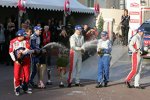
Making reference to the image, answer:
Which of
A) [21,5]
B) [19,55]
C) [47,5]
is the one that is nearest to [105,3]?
[47,5]

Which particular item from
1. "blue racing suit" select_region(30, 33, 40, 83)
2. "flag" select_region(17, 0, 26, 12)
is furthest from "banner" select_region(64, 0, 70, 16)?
"blue racing suit" select_region(30, 33, 40, 83)

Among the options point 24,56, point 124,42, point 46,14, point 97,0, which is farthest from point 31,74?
point 97,0

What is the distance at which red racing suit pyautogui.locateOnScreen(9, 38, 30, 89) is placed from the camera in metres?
10.9

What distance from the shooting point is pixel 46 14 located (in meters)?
27.6

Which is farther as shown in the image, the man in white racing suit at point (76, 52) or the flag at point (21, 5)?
the flag at point (21, 5)

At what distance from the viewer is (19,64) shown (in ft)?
35.8

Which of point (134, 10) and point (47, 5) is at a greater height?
point (47, 5)

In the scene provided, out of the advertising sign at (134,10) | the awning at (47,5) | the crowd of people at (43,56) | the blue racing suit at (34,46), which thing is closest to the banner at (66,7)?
the awning at (47,5)

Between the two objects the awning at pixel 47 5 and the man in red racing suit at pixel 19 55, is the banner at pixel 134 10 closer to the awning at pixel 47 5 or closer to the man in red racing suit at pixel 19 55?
the awning at pixel 47 5

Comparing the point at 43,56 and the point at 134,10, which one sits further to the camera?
the point at 134,10

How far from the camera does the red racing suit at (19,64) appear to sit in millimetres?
10891

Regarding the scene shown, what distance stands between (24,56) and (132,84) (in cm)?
395

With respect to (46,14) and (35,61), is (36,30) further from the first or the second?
(46,14)

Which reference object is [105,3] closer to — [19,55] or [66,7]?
[66,7]
